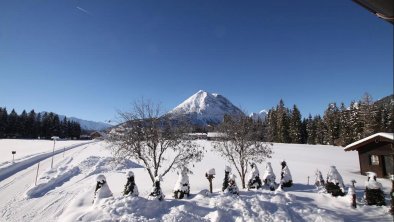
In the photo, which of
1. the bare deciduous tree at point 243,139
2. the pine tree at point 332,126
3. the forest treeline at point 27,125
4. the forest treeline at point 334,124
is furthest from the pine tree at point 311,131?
the forest treeline at point 27,125

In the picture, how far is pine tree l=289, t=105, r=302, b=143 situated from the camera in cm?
8294

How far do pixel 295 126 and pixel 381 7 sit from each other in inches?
3413

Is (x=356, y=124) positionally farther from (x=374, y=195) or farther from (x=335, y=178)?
(x=374, y=195)

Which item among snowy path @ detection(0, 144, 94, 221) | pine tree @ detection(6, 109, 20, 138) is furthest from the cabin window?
pine tree @ detection(6, 109, 20, 138)

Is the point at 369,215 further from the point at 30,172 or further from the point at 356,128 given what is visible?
the point at 356,128

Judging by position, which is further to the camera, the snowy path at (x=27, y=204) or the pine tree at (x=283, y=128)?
the pine tree at (x=283, y=128)

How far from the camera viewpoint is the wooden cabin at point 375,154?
28.2 metres

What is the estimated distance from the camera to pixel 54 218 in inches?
668

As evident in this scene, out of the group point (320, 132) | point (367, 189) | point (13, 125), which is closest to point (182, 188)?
point (367, 189)

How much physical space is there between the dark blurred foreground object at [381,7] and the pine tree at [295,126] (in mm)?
85943

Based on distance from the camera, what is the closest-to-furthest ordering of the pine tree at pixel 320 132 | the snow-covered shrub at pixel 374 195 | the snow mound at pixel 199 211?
the snow mound at pixel 199 211 → the snow-covered shrub at pixel 374 195 → the pine tree at pixel 320 132

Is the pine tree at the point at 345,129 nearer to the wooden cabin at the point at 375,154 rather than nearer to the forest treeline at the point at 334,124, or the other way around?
the forest treeline at the point at 334,124

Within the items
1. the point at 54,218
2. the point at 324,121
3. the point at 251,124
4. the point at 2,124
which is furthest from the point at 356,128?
the point at 2,124

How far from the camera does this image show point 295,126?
275ft
